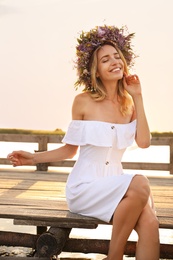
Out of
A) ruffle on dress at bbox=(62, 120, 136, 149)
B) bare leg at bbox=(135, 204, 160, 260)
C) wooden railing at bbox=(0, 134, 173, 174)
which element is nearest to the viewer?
bare leg at bbox=(135, 204, 160, 260)

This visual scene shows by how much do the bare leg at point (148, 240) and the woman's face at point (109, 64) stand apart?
1179 mm

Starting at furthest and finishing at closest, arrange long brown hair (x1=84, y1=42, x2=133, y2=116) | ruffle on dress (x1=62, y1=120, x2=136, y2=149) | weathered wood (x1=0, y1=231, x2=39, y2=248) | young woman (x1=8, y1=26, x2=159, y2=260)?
weathered wood (x1=0, y1=231, x2=39, y2=248), long brown hair (x1=84, y1=42, x2=133, y2=116), ruffle on dress (x1=62, y1=120, x2=136, y2=149), young woman (x1=8, y1=26, x2=159, y2=260)

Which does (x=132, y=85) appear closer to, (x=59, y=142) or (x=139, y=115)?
(x=139, y=115)

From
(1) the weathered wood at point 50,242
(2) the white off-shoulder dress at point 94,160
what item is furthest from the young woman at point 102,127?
(1) the weathered wood at point 50,242

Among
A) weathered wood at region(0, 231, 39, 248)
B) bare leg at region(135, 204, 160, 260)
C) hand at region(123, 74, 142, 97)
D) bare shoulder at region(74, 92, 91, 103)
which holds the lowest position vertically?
weathered wood at region(0, 231, 39, 248)

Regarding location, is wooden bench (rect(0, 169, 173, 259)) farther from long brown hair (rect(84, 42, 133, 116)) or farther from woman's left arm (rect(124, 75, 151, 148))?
long brown hair (rect(84, 42, 133, 116))

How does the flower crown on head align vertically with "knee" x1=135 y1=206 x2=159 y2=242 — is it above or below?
above

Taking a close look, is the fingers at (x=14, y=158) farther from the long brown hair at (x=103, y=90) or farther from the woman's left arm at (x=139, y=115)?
the woman's left arm at (x=139, y=115)

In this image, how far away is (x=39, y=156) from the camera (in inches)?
161

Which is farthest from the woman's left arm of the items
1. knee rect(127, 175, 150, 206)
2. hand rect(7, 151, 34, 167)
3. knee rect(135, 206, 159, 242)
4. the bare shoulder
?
hand rect(7, 151, 34, 167)

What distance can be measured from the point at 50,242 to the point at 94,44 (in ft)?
5.38

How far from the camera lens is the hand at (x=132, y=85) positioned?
13.1ft

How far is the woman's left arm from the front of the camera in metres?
3.97

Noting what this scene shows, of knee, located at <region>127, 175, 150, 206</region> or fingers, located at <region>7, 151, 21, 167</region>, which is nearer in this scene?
knee, located at <region>127, 175, 150, 206</region>
